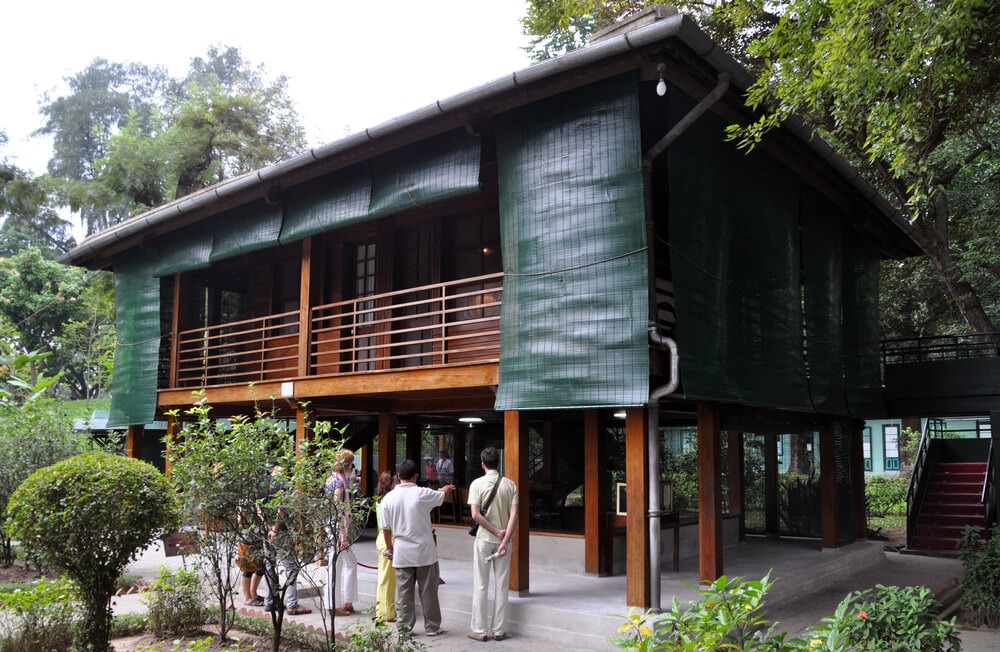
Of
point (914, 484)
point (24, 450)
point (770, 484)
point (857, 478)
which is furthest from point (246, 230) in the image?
point (914, 484)

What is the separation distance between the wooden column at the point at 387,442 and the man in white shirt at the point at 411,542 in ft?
15.1

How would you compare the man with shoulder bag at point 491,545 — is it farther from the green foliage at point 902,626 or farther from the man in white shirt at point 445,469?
the man in white shirt at point 445,469

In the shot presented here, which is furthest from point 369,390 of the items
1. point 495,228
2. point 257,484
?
point 257,484

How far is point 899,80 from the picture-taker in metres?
7.34

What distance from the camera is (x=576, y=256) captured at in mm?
8211

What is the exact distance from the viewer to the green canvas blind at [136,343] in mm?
14211

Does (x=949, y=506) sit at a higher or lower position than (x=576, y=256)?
lower

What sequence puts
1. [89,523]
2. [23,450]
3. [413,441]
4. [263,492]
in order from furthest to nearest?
[413,441], [23,450], [89,523], [263,492]

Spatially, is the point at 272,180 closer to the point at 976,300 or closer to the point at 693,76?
the point at 693,76

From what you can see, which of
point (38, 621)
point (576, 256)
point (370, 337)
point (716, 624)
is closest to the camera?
point (716, 624)

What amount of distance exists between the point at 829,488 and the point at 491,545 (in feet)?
23.7

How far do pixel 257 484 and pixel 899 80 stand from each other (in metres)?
6.59

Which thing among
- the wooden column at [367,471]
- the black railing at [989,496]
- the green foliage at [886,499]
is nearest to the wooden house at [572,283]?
the wooden column at [367,471]

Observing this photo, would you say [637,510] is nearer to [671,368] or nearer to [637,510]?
[637,510]
